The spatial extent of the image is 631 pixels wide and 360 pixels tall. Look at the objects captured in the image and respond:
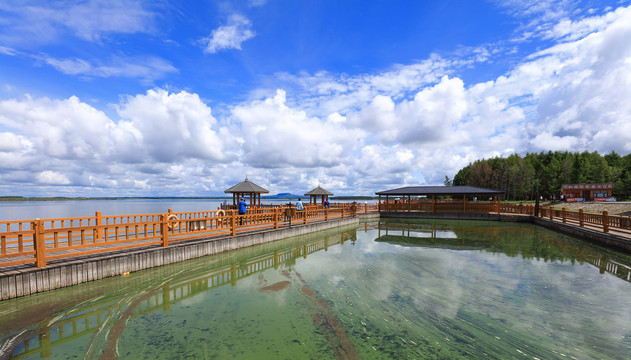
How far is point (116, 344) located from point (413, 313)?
552 centimetres

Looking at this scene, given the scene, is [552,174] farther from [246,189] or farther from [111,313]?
[111,313]

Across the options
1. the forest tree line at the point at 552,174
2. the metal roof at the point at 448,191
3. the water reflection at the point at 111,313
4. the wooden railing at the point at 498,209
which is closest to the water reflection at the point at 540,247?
the wooden railing at the point at 498,209

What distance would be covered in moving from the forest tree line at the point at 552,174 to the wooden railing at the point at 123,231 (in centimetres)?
6151

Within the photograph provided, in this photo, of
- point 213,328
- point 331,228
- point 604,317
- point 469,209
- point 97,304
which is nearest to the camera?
point 213,328

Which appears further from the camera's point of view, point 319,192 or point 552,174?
point 552,174

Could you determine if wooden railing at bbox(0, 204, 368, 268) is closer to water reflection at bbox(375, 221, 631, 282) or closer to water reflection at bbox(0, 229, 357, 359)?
water reflection at bbox(0, 229, 357, 359)

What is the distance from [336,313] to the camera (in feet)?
17.8

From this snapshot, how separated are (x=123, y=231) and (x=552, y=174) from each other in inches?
3403

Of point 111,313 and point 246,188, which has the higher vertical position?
point 246,188

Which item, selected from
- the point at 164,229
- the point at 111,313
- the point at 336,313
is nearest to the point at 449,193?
the point at 336,313

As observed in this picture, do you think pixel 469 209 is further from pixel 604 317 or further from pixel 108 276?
pixel 108 276

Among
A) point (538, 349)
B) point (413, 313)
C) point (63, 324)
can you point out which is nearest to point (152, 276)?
point (63, 324)

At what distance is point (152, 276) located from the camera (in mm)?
7797

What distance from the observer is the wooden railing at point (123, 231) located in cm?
639
